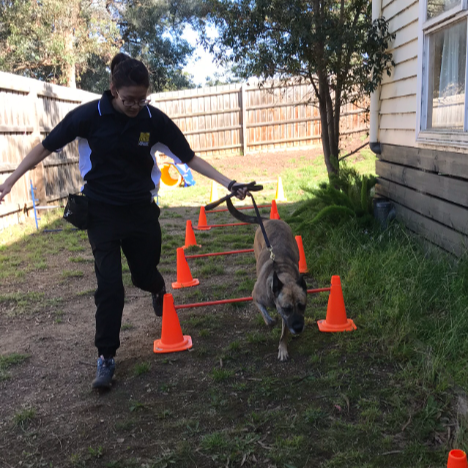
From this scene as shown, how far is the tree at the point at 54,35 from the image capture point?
68.8ft

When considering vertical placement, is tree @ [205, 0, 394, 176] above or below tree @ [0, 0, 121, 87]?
below

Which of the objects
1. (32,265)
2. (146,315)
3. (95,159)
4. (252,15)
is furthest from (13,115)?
(95,159)

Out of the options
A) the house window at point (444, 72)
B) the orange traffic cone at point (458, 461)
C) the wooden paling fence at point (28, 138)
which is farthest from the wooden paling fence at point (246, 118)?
the orange traffic cone at point (458, 461)

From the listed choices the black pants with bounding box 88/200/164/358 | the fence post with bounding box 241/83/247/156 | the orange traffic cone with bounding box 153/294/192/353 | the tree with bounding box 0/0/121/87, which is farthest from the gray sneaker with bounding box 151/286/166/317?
the tree with bounding box 0/0/121/87

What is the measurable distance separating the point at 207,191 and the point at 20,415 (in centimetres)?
1122

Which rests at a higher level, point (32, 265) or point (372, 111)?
point (372, 111)

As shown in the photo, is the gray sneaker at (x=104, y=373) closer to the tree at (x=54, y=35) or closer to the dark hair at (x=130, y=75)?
the dark hair at (x=130, y=75)

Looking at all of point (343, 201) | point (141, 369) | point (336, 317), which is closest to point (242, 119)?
point (343, 201)

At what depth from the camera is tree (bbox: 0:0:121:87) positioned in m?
21.0

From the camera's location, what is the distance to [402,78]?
621cm

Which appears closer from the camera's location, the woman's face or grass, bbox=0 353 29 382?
the woman's face

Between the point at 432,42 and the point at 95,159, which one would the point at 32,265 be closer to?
the point at 95,159

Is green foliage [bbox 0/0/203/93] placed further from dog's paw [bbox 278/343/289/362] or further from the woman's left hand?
dog's paw [bbox 278/343/289/362]

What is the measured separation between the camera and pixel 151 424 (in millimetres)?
3191
